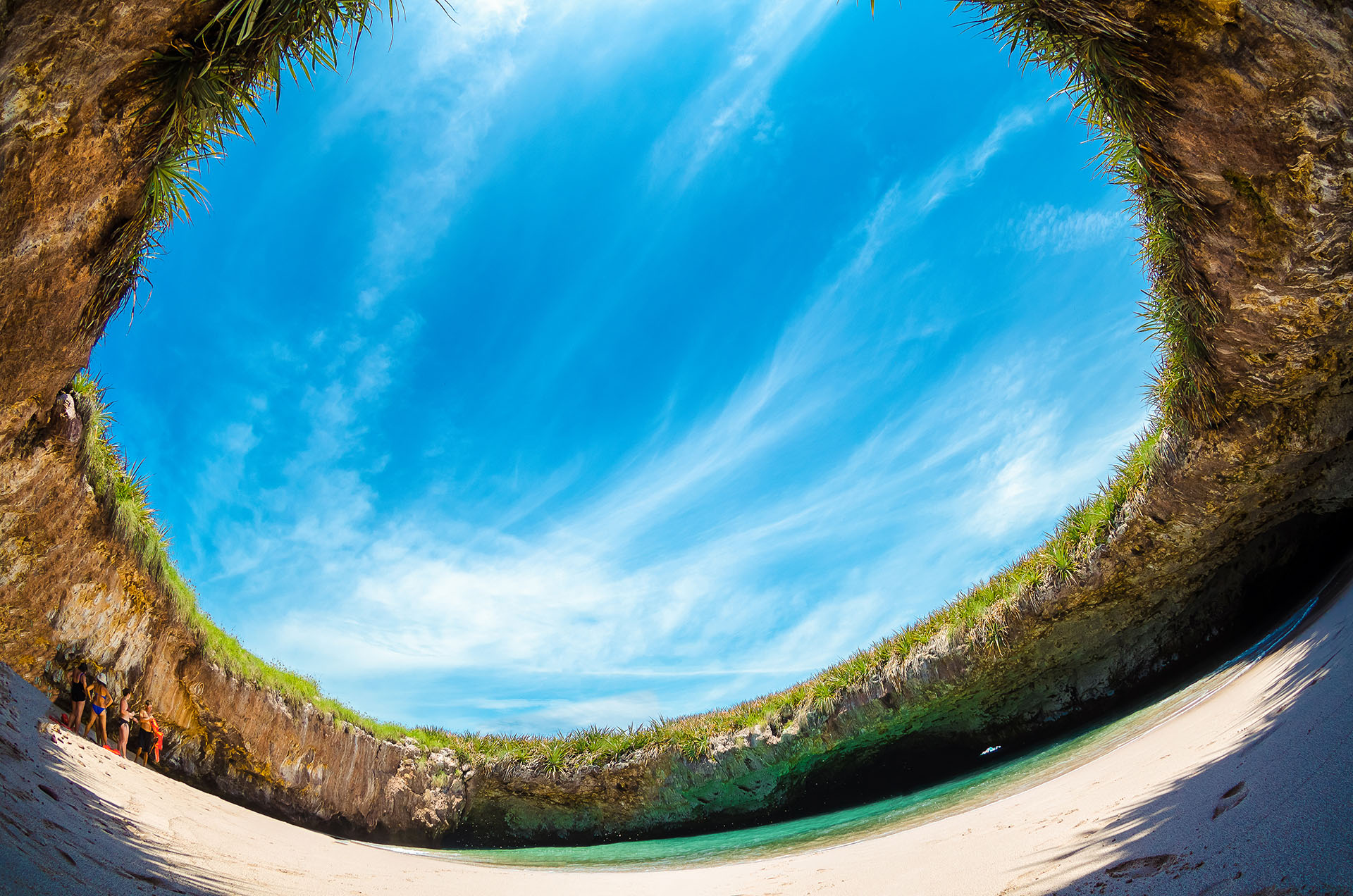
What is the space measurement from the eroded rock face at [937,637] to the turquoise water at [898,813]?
1.01 m

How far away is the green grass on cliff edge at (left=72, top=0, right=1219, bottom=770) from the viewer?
3473 millimetres

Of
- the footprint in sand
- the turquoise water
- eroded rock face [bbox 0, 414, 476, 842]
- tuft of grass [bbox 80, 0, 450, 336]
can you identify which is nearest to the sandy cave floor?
the footprint in sand

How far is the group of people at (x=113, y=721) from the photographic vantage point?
7.41 metres

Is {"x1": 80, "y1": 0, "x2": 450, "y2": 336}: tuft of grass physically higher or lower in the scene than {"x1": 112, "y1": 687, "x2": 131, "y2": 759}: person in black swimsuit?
higher

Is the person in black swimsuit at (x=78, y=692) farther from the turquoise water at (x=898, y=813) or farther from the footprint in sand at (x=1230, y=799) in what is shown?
the footprint in sand at (x=1230, y=799)

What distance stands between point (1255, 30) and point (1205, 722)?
16.9 feet

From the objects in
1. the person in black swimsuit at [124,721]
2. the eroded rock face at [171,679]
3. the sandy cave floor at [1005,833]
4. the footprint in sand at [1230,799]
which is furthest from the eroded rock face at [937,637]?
the footprint in sand at [1230,799]

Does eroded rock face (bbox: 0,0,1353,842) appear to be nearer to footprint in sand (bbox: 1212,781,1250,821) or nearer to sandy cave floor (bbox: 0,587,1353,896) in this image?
sandy cave floor (bbox: 0,587,1353,896)

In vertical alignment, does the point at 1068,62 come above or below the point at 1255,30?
above

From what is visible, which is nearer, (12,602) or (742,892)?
(742,892)

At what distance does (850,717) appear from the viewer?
9570 millimetres

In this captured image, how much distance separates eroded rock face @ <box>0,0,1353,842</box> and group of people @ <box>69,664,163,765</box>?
0.25 m

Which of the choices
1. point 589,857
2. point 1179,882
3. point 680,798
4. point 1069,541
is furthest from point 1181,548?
point 589,857

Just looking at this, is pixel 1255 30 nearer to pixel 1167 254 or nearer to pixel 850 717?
pixel 1167 254
